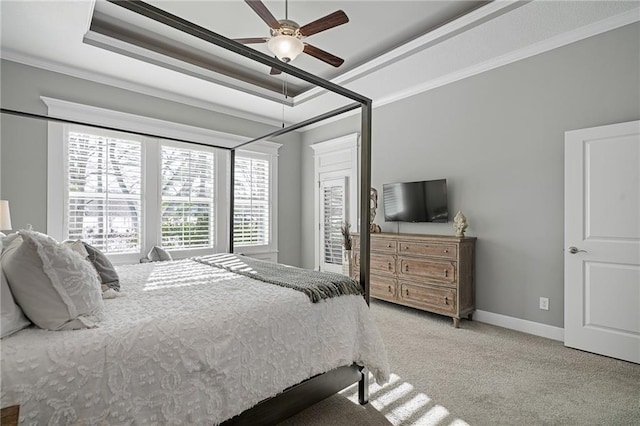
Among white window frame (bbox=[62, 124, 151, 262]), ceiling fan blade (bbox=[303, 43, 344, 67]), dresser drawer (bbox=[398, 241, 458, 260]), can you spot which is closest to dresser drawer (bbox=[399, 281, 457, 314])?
dresser drawer (bbox=[398, 241, 458, 260])

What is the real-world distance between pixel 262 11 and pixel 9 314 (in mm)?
2293

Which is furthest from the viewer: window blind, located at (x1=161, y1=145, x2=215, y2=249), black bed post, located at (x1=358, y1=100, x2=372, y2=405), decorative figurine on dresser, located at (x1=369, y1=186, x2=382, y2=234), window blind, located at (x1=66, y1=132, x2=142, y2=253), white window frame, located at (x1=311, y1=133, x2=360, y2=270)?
white window frame, located at (x1=311, y1=133, x2=360, y2=270)

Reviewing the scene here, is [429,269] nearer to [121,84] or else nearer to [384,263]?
[384,263]

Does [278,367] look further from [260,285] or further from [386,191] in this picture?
[386,191]

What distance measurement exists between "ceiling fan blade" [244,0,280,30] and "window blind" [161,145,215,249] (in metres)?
2.79

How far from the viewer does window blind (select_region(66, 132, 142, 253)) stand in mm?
3799

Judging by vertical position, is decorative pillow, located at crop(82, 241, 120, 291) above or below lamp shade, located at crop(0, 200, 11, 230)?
below

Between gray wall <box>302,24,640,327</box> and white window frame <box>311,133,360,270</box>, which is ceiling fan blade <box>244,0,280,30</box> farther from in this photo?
white window frame <box>311,133,360,270</box>

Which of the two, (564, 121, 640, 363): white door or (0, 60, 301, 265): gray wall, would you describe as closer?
(564, 121, 640, 363): white door

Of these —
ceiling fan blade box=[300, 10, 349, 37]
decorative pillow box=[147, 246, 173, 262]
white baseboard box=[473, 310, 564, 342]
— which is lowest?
white baseboard box=[473, 310, 564, 342]

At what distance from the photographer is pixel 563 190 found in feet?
10.6

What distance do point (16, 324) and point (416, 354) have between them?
274 centimetres

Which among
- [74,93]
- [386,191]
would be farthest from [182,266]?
[386,191]

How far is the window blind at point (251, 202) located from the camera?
5.39 meters
